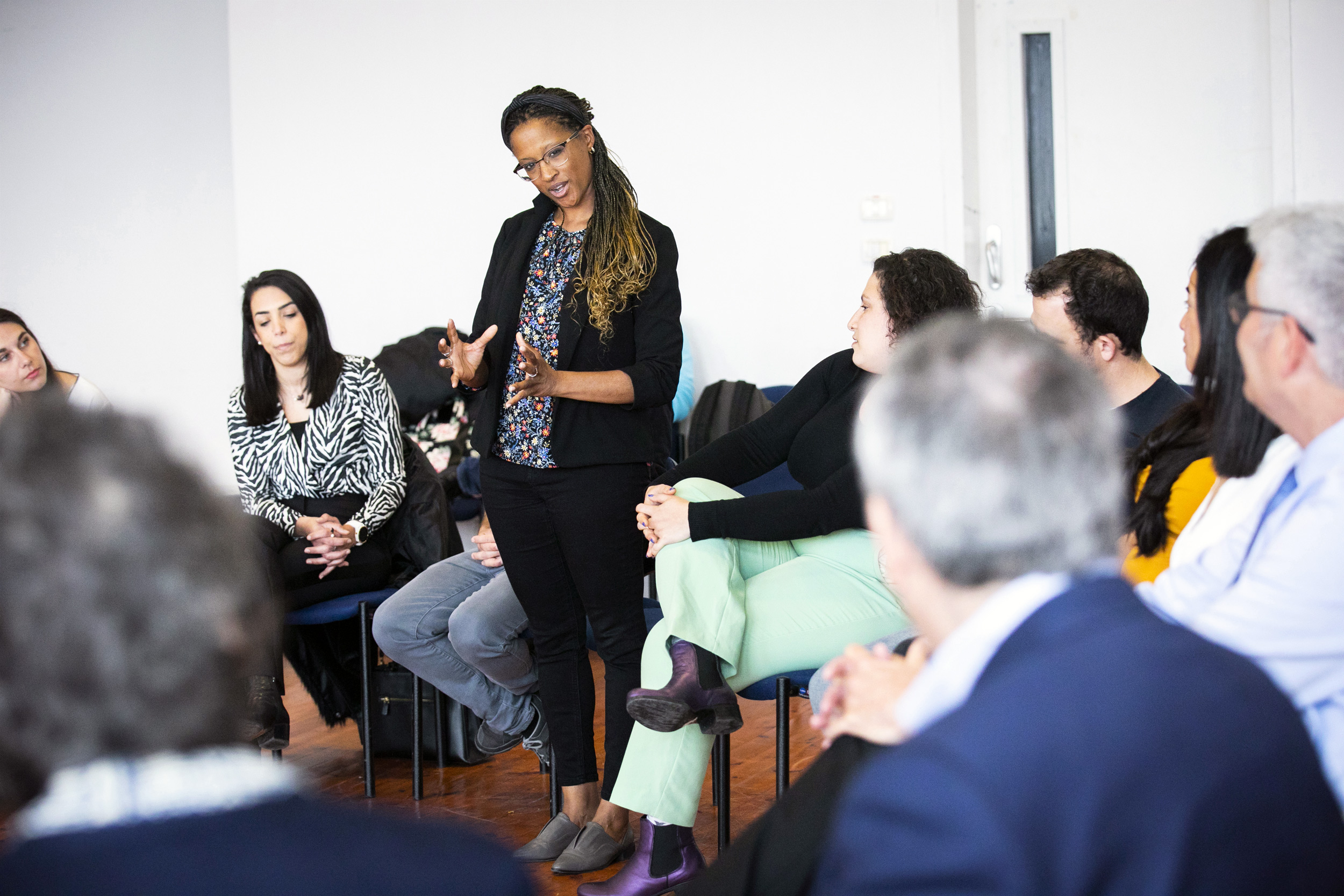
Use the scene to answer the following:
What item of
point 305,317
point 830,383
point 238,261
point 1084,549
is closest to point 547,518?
point 830,383

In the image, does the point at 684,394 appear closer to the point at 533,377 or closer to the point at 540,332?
the point at 540,332

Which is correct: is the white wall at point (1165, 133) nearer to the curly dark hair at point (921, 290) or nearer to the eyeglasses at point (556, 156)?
the curly dark hair at point (921, 290)

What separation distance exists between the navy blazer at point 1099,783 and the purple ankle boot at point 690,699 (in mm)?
1151

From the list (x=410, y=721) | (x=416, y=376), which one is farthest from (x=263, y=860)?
(x=416, y=376)

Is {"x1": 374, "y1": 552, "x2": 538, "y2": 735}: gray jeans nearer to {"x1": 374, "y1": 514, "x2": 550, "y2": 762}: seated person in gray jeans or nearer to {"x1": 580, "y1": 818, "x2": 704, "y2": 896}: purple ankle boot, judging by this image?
{"x1": 374, "y1": 514, "x2": 550, "y2": 762}: seated person in gray jeans

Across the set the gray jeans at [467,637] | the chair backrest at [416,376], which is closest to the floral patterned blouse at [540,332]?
the gray jeans at [467,637]

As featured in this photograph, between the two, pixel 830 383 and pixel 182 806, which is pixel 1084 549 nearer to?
pixel 182 806

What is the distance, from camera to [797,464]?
2.50m

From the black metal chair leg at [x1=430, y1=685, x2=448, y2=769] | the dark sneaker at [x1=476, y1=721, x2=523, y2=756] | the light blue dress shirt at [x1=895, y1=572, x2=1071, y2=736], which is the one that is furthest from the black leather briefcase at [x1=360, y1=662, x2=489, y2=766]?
the light blue dress shirt at [x1=895, y1=572, x2=1071, y2=736]

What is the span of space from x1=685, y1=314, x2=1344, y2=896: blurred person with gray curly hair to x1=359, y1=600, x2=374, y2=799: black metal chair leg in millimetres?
2162

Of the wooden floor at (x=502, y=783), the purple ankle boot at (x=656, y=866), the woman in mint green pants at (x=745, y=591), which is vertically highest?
the woman in mint green pants at (x=745, y=591)

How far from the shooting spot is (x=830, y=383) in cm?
254

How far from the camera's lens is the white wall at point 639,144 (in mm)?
4406

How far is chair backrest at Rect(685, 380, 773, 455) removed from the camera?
4.28 metres
